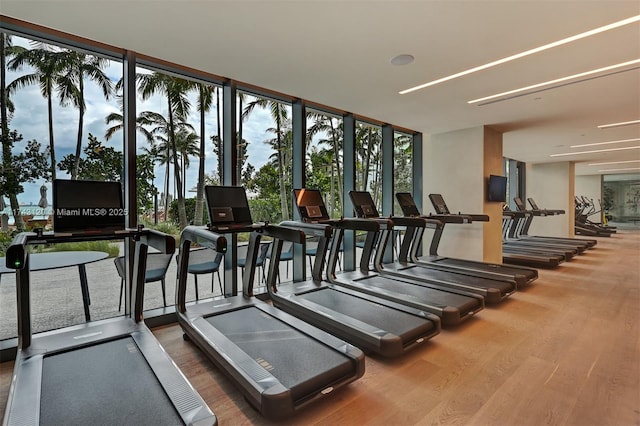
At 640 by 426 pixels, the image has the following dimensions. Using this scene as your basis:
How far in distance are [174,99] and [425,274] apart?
4361mm

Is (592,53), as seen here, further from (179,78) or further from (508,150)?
(508,150)

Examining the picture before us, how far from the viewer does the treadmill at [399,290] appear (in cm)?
358

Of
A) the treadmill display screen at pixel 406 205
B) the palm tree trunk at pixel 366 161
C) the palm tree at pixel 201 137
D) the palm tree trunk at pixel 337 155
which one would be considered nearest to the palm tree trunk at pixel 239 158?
the palm tree at pixel 201 137

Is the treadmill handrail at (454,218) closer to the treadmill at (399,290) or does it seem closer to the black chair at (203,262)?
the treadmill at (399,290)

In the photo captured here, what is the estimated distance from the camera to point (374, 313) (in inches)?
135

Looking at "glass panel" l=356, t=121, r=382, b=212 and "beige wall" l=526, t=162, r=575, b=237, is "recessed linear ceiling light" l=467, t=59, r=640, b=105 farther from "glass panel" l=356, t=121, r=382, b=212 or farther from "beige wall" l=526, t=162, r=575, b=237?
"beige wall" l=526, t=162, r=575, b=237

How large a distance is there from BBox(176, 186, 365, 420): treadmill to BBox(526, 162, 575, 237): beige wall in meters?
11.5

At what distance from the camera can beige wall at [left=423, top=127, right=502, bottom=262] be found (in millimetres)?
6633

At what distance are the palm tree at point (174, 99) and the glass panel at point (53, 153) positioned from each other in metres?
0.40

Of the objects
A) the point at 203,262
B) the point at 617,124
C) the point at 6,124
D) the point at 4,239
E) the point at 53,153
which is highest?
the point at 617,124

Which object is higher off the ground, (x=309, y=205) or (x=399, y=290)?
(x=309, y=205)

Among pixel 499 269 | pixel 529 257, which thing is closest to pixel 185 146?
pixel 499 269

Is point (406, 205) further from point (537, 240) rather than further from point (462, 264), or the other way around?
point (537, 240)

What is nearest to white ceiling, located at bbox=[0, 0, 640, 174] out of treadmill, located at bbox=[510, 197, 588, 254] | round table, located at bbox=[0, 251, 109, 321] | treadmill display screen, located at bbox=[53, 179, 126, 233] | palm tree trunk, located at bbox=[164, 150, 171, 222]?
palm tree trunk, located at bbox=[164, 150, 171, 222]
